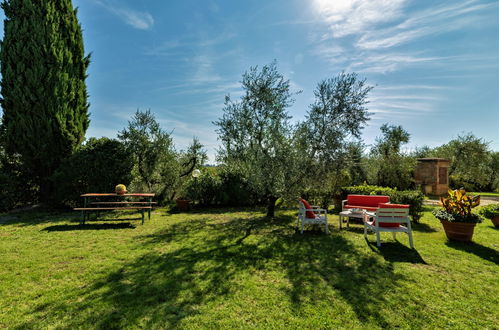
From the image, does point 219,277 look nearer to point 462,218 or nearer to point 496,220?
point 462,218

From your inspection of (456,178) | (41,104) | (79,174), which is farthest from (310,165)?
(456,178)

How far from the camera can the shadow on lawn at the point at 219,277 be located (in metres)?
2.94

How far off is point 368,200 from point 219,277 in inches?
288

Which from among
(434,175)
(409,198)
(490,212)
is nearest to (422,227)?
(409,198)

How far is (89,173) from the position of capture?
1112 cm

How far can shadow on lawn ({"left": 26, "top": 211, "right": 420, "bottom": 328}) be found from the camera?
2.94 meters

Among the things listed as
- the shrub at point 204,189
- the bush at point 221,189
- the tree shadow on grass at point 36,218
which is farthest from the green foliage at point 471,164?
the tree shadow on grass at point 36,218

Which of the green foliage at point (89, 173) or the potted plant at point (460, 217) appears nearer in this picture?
the potted plant at point (460, 217)

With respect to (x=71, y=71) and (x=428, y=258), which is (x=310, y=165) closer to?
(x=428, y=258)

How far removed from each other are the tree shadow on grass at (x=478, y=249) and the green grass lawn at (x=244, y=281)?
0.05 m

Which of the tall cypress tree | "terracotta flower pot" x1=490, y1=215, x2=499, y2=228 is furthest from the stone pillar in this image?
the tall cypress tree

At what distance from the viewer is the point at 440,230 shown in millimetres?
7449

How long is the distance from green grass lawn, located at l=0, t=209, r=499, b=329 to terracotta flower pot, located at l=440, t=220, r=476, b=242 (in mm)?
283

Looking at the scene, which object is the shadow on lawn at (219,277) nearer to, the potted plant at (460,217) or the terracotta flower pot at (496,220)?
the potted plant at (460,217)
